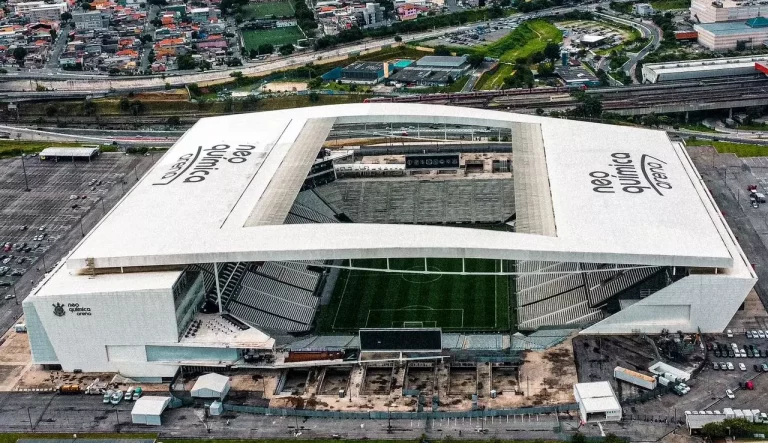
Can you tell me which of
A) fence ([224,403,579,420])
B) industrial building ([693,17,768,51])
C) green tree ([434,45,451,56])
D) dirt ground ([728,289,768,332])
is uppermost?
fence ([224,403,579,420])

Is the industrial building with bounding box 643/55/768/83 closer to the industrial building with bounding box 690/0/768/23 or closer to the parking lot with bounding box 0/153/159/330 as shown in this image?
the industrial building with bounding box 690/0/768/23

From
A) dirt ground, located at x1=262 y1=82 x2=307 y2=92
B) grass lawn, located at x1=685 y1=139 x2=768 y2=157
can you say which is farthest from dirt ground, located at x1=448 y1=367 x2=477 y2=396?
dirt ground, located at x1=262 y1=82 x2=307 y2=92

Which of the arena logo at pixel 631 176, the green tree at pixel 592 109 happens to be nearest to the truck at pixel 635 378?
the arena logo at pixel 631 176

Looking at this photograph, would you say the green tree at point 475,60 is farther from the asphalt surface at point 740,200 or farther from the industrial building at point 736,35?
the asphalt surface at point 740,200

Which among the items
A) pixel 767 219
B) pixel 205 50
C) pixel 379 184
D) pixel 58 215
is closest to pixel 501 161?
pixel 379 184

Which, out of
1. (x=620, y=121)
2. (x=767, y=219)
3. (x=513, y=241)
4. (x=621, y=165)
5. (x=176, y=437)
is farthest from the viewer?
(x=620, y=121)

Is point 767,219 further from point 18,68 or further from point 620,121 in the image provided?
point 18,68
